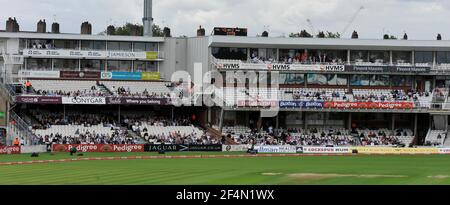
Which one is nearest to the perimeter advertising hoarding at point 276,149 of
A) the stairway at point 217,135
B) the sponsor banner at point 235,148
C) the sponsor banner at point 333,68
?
the sponsor banner at point 235,148

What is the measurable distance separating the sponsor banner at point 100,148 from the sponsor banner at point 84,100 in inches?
334

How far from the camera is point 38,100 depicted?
217ft

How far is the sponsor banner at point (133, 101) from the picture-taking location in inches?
2665

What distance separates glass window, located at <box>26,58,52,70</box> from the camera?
245ft

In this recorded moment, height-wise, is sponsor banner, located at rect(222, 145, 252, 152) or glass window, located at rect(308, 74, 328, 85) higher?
glass window, located at rect(308, 74, 328, 85)

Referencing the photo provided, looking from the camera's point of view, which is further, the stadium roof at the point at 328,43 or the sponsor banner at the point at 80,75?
the sponsor banner at the point at 80,75

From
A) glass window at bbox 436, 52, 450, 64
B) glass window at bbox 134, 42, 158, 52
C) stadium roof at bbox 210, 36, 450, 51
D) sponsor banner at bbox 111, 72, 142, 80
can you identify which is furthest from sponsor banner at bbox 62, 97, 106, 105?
glass window at bbox 436, 52, 450, 64

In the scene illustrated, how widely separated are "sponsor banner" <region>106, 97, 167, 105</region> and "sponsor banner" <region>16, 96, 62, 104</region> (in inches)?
179

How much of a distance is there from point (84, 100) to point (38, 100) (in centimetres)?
401

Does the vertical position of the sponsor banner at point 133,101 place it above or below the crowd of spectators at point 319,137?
above

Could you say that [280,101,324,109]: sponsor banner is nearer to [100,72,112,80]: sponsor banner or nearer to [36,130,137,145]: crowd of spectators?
[36,130,137,145]: crowd of spectators

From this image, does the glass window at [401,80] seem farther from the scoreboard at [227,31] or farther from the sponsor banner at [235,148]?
the sponsor banner at [235,148]
